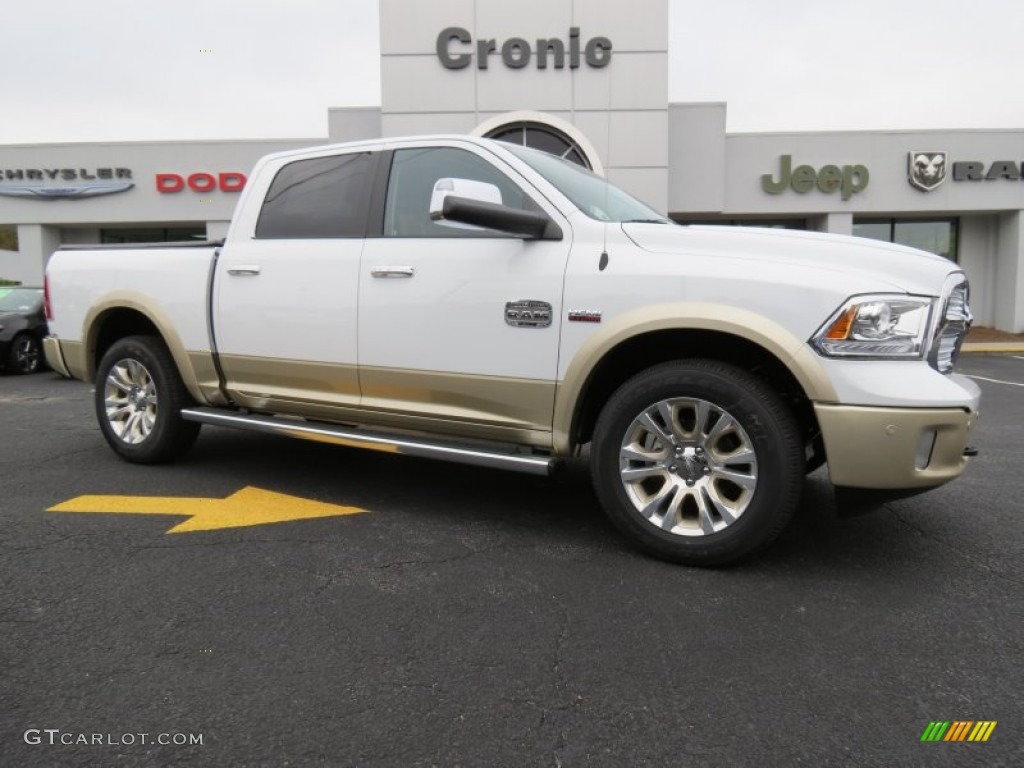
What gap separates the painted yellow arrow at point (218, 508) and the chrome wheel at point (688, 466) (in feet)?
Answer: 5.37

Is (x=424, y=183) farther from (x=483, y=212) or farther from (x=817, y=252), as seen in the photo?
(x=817, y=252)

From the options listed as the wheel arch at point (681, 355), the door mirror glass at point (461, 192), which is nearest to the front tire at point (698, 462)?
the wheel arch at point (681, 355)

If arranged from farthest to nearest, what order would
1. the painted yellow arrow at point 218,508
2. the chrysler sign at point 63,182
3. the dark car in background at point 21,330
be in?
Result: the chrysler sign at point 63,182 < the dark car in background at point 21,330 < the painted yellow arrow at point 218,508

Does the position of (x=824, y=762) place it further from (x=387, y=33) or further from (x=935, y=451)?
(x=387, y=33)

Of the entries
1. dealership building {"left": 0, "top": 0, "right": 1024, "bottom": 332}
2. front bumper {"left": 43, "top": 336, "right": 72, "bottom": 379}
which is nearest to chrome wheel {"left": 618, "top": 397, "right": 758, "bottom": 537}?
front bumper {"left": 43, "top": 336, "right": 72, "bottom": 379}

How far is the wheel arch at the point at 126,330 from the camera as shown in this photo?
4613 millimetres

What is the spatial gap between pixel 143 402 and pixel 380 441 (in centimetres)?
217

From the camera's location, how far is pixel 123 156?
20.9 metres

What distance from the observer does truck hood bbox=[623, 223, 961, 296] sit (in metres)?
2.88

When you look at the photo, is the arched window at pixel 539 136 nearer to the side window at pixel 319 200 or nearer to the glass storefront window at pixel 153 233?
the glass storefront window at pixel 153 233

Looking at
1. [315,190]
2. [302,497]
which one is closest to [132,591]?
[302,497]

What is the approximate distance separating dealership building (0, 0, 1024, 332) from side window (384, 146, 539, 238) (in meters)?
13.4

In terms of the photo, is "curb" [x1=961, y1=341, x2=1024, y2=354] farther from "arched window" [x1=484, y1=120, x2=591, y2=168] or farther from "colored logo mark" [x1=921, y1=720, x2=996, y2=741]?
"colored logo mark" [x1=921, y1=720, x2=996, y2=741]

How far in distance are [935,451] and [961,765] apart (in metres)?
1.27
